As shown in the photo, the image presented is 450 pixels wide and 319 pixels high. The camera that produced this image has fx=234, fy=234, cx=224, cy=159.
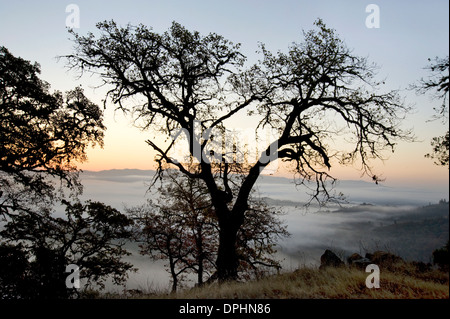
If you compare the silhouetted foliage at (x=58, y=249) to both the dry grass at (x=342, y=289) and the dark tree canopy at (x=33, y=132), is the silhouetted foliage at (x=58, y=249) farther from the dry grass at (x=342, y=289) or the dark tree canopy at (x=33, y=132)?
the dry grass at (x=342, y=289)

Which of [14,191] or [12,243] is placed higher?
[14,191]

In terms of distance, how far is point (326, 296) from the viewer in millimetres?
6137

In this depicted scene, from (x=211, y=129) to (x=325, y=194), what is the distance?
20.8 ft

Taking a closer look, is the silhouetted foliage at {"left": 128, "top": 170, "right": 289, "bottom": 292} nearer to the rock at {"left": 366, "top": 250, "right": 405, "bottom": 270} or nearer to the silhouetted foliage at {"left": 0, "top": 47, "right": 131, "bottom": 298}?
the silhouetted foliage at {"left": 0, "top": 47, "right": 131, "bottom": 298}

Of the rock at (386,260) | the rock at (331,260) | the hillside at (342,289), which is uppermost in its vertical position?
the hillside at (342,289)

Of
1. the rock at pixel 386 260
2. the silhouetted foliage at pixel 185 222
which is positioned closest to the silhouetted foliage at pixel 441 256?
the rock at pixel 386 260

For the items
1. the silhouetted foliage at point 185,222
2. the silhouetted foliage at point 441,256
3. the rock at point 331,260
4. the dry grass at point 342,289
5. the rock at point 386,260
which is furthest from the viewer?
the silhouetted foliage at point 185,222

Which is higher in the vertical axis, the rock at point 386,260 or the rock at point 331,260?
the rock at point 386,260

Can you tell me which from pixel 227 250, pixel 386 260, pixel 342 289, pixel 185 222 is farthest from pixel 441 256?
pixel 185 222

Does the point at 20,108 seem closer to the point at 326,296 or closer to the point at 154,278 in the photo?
the point at 154,278
